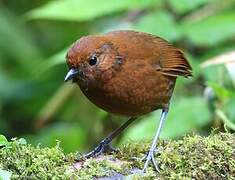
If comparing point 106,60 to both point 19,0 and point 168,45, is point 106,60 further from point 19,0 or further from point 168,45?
point 19,0

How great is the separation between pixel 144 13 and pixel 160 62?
159 centimetres

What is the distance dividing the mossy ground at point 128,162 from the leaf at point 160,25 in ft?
5.49

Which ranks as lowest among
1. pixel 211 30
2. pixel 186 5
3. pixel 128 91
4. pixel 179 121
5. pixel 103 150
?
pixel 179 121

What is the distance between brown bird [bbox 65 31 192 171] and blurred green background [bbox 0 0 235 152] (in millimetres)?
355

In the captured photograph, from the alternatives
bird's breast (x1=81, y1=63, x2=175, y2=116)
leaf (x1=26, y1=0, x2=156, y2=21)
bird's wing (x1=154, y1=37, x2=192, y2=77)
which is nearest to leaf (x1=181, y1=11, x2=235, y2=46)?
leaf (x1=26, y1=0, x2=156, y2=21)

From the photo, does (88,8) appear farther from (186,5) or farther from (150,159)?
(150,159)

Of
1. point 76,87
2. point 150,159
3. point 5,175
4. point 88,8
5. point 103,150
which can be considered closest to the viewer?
point 5,175

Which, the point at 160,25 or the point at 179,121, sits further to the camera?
the point at 160,25

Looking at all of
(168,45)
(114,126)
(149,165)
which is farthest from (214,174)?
(114,126)

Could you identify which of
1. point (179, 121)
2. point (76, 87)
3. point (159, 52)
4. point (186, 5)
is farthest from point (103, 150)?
point (76, 87)

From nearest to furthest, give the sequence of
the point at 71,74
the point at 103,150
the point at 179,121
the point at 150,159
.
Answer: the point at 150,159 → the point at 71,74 → the point at 103,150 → the point at 179,121

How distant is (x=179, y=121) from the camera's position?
4.71 meters

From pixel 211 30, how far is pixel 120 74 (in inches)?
61.0

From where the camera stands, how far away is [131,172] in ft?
10.3
